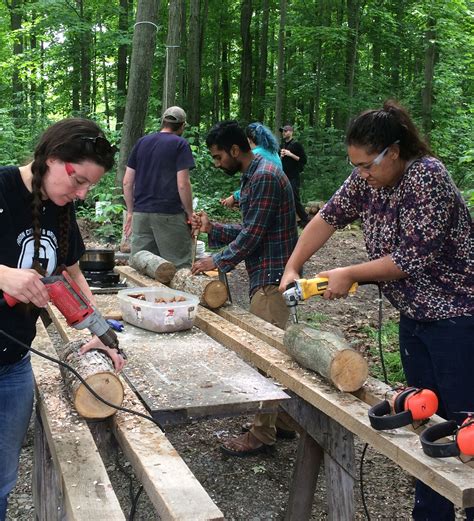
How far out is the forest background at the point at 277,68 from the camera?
15117 millimetres

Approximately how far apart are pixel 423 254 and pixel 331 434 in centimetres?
107

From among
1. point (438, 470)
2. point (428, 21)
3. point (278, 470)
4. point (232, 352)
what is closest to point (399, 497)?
point (278, 470)

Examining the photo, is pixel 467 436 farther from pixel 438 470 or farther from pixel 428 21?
pixel 428 21

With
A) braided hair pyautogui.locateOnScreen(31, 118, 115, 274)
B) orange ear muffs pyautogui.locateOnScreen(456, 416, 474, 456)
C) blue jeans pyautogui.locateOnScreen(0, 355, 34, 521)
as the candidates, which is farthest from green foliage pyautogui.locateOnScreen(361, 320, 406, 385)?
braided hair pyautogui.locateOnScreen(31, 118, 115, 274)

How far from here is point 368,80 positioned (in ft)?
68.6

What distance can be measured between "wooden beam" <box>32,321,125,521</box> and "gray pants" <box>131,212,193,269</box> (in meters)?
3.15

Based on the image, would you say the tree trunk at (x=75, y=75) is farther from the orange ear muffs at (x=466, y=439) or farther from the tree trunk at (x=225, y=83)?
the orange ear muffs at (x=466, y=439)

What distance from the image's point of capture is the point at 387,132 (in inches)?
105

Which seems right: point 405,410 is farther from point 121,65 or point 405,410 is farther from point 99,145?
point 121,65

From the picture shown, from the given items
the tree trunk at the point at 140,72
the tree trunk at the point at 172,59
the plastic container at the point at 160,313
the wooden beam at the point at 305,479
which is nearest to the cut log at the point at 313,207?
the tree trunk at the point at 172,59

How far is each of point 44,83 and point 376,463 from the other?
21.3 meters

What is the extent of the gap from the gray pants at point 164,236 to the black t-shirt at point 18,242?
374 cm

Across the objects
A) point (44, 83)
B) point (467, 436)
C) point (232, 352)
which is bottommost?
point (232, 352)

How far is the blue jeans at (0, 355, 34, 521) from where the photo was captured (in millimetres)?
2408
